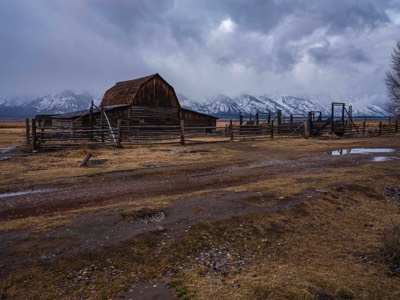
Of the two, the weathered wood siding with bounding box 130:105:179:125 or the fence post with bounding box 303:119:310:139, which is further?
the weathered wood siding with bounding box 130:105:179:125

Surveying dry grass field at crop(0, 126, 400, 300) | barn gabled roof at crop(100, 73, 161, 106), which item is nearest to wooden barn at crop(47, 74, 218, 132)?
barn gabled roof at crop(100, 73, 161, 106)

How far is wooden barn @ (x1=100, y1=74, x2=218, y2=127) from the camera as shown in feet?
113

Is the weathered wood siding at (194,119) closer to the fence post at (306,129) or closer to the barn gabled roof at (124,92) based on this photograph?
the barn gabled roof at (124,92)

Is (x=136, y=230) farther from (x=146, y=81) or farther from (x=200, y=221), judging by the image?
(x=146, y=81)

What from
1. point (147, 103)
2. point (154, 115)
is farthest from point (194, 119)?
point (147, 103)

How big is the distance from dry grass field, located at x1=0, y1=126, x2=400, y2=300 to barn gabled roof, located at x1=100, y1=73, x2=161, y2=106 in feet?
83.3

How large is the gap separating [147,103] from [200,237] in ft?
104

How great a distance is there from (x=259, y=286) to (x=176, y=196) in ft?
14.9

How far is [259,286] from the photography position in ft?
13.8

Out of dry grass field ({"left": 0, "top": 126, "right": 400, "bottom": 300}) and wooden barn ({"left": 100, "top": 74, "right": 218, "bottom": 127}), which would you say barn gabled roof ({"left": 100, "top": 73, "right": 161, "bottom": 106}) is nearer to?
wooden barn ({"left": 100, "top": 74, "right": 218, "bottom": 127})

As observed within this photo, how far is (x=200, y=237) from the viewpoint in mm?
5875

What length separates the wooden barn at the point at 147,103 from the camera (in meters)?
34.6

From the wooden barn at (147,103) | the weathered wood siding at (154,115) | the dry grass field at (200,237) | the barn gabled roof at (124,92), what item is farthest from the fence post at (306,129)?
the dry grass field at (200,237)

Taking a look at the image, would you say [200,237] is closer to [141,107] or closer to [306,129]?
[306,129]
